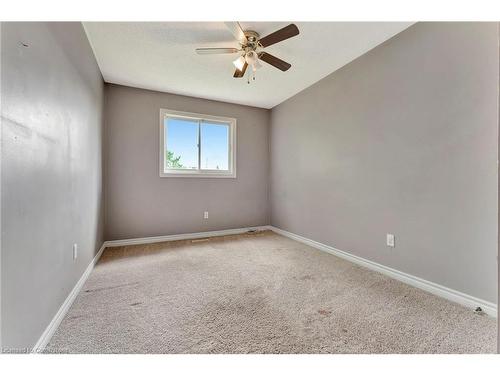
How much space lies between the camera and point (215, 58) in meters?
2.34

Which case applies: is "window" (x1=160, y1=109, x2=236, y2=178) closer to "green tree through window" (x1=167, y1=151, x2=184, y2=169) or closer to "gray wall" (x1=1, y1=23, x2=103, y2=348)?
"green tree through window" (x1=167, y1=151, x2=184, y2=169)

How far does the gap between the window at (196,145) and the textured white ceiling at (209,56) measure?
1.57ft

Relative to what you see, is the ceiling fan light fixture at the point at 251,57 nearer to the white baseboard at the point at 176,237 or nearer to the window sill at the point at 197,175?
the window sill at the point at 197,175

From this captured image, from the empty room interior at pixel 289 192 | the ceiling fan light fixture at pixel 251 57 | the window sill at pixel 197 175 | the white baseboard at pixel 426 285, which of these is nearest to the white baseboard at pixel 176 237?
the empty room interior at pixel 289 192

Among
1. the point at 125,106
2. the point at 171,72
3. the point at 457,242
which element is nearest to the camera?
the point at 457,242

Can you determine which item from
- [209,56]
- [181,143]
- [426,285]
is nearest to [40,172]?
[209,56]

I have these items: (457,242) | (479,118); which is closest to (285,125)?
(479,118)

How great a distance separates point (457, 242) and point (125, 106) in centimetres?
405

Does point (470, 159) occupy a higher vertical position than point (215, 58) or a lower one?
lower

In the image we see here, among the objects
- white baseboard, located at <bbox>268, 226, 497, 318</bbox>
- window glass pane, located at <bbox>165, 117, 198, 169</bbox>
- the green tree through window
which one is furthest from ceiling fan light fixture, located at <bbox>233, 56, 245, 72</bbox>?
white baseboard, located at <bbox>268, 226, 497, 318</bbox>

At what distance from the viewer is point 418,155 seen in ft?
5.90

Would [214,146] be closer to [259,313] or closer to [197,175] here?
[197,175]

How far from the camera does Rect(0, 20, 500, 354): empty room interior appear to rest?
1.12 metres
